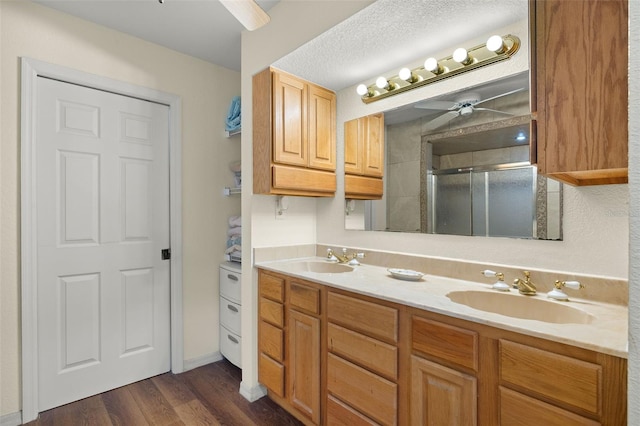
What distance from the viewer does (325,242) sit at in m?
2.47

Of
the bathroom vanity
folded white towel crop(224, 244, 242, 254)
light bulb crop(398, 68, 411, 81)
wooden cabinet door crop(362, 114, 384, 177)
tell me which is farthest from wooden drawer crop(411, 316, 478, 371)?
folded white towel crop(224, 244, 242, 254)

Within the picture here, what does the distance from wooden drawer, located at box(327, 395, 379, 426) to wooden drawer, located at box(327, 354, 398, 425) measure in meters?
0.03

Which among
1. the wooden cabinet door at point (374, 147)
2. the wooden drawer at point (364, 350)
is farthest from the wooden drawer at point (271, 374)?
the wooden cabinet door at point (374, 147)

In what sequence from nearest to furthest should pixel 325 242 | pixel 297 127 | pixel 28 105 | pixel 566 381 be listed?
1. pixel 566 381
2. pixel 28 105
3. pixel 297 127
4. pixel 325 242

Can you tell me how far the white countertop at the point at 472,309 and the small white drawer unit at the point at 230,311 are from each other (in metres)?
0.57

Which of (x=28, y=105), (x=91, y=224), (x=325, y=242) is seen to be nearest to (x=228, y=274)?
(x=325, y=242)

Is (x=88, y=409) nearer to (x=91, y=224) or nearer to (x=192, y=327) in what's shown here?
(x=192, y=327)

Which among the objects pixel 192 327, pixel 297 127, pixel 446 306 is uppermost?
pixel 297 127

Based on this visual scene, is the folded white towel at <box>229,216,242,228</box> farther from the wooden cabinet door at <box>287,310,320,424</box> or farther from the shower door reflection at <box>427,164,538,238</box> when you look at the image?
the shower door reflection at <box>427,164,538,238</box>

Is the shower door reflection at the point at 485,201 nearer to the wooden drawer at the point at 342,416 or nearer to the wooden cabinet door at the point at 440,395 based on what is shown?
the wooden cabinet door at the point at 440,395

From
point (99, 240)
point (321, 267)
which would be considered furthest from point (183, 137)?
point (321, 267)

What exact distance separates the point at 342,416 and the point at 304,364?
33 centimetres

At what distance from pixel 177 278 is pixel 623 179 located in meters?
2.71

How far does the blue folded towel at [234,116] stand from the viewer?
8.58 ft
